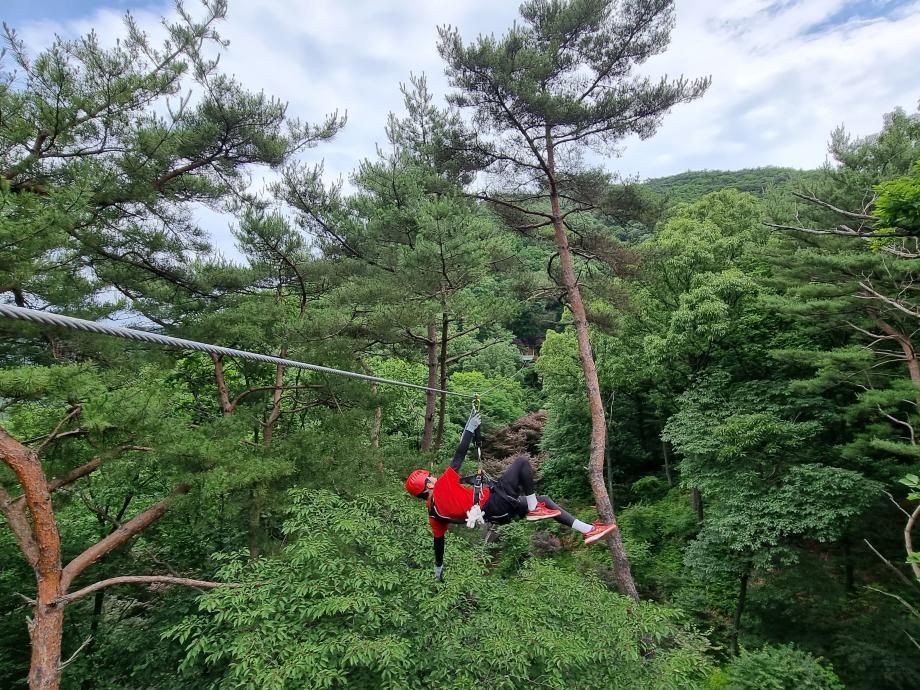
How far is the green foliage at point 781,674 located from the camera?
571cm

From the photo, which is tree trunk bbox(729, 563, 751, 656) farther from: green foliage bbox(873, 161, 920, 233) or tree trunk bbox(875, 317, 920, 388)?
green foliage bbox(873, 161, 920, 233)

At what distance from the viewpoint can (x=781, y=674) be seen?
577 cm

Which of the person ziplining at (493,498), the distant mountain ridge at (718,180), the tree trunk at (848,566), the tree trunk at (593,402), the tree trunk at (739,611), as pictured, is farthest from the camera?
the distant mountain ridge at (718,180)

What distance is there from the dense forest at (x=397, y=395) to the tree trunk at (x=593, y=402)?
0.06 m

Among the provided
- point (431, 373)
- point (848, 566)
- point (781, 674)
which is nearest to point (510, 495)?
point (781, 674)

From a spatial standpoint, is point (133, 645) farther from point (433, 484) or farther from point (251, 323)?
point (433, 484)

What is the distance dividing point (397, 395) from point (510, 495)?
22.6ft

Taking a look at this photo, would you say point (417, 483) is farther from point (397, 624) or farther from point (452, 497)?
point (397, 624)

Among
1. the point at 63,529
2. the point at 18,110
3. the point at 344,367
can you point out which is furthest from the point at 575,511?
the point at 18,110

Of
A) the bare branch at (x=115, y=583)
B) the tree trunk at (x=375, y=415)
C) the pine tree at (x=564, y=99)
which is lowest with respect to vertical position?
the bare branch at (x=115, y=583)

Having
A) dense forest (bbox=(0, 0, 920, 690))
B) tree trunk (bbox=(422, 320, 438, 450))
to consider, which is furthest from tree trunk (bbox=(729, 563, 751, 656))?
tree trunk (bbox=(422, 320, 438, 450))

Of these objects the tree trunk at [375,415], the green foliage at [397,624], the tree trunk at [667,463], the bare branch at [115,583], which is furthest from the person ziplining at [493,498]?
the tree trunk at [667,463]

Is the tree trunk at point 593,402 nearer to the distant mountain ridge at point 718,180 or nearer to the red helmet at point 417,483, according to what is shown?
the red helmet at point 417,483

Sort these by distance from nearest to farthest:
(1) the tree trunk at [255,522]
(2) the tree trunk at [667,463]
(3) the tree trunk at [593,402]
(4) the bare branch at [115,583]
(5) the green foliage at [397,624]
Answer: (5) the green foliage at [397,624]
(4) the bare branch at [115,583]
(1) the tree trunk at [255,522]
(3) the tree trunk at [593,402]
(2) the tree trunk at [667,463]
